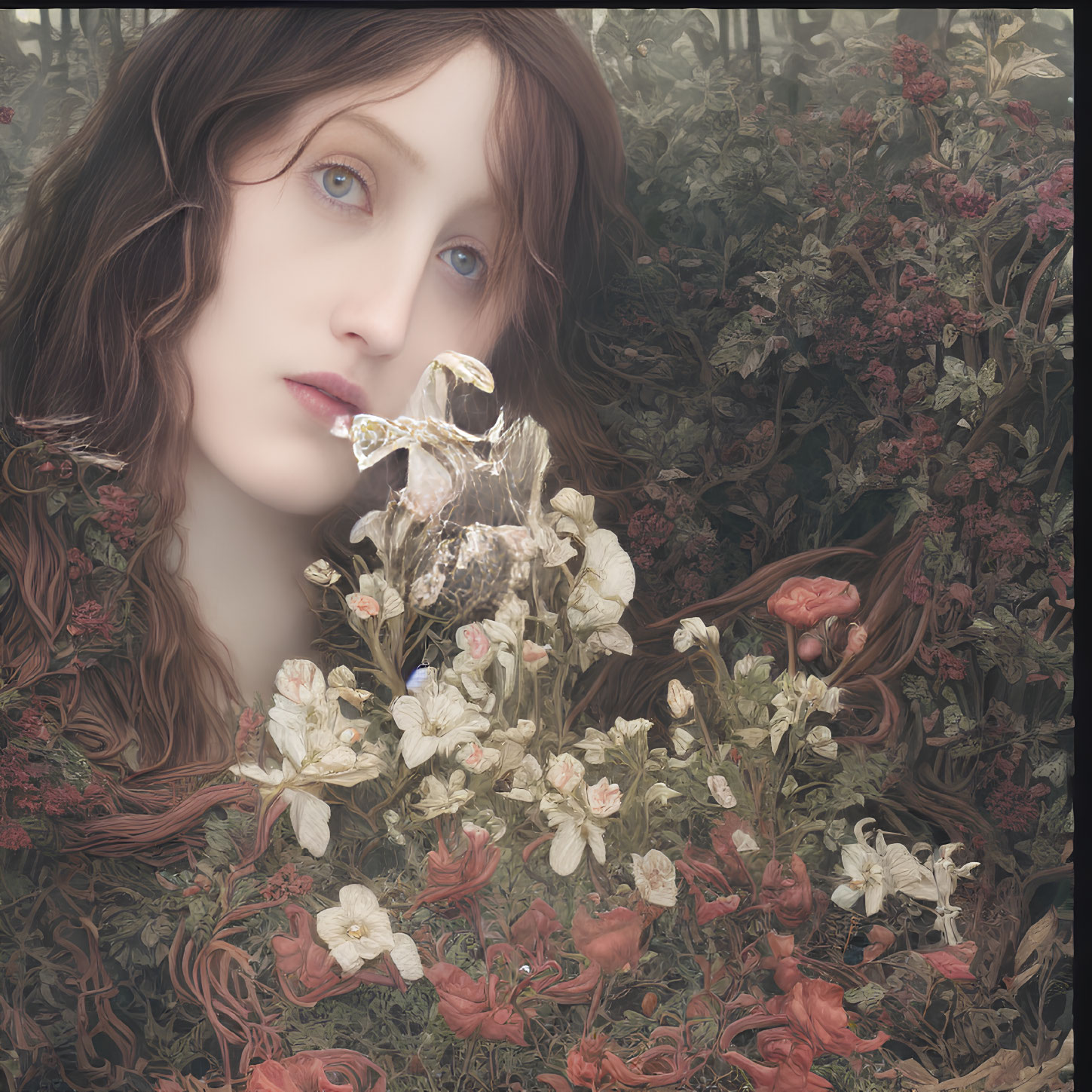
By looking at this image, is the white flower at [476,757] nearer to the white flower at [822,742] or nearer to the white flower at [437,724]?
the white flower at [437,724]

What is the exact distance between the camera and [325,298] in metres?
1.17

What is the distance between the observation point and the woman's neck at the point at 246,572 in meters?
1.20

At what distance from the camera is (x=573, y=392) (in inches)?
46.9

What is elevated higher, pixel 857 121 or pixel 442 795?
pixel 857 121

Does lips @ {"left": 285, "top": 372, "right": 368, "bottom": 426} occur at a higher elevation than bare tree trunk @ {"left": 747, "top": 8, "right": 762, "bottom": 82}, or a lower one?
lower

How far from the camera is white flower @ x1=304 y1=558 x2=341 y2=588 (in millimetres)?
1196

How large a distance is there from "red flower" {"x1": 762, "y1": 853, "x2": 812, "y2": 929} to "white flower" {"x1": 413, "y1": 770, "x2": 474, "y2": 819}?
0.48 meters

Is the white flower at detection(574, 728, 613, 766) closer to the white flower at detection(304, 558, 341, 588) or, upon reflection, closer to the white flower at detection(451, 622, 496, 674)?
the white flower at detection(451, 622, 496, 674)

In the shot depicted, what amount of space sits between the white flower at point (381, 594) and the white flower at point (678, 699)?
0.43m

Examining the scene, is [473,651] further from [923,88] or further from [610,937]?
[923,88]

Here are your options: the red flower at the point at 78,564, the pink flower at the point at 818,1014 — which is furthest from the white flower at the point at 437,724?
the pink flower at the point at 818,1014

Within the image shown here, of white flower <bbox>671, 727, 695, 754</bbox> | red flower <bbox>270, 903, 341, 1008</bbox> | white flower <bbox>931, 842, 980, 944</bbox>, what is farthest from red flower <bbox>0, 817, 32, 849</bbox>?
white flower <bbox>931, 842, 980, 944</bbox>

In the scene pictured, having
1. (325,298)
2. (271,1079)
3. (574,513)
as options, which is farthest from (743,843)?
(325,298)

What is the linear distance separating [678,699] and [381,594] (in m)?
0.49
